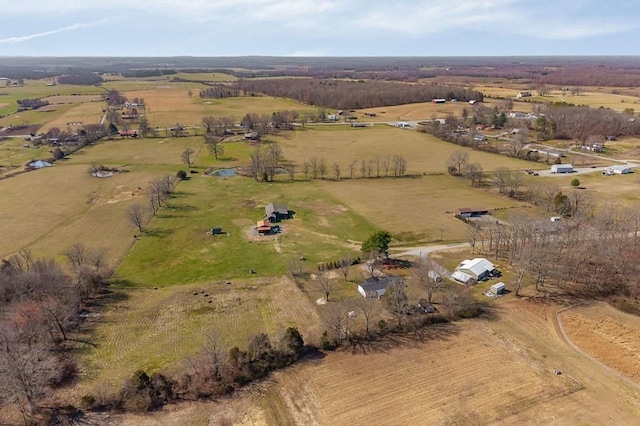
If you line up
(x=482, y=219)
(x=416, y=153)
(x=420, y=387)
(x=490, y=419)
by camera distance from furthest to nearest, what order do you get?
(x=416, y=153) → (x=482, y=219) → (x=420, y=387) → (x=490, y=419)

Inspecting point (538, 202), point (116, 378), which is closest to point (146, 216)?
point (116, 378)

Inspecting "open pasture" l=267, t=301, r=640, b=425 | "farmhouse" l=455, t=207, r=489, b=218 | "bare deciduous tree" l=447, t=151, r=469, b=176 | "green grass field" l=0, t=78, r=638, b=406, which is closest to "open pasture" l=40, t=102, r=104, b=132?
"green grass field" l=0, t=78, r=638, b=406

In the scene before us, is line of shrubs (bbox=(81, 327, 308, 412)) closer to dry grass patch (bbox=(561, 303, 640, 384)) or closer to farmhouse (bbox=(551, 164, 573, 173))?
dry grass patch (bbox=(561, 303, 640, 384))

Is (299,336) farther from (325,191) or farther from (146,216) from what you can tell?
(325,191)

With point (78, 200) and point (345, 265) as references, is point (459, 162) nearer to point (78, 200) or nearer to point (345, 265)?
point (345, 265)

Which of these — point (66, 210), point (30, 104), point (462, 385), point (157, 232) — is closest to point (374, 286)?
point (462, 385)

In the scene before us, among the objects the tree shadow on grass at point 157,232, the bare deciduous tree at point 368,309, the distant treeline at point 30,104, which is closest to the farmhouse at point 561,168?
the bare deciduous tree at point 368,309
